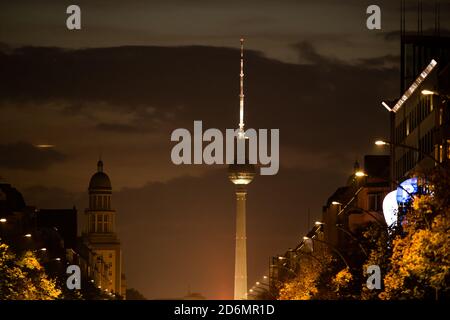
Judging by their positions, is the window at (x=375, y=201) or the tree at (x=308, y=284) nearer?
the tree at (x=308, y=284)

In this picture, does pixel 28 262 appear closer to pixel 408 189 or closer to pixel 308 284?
pixel 408 189

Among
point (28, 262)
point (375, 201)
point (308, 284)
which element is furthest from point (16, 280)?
point (375, 201)

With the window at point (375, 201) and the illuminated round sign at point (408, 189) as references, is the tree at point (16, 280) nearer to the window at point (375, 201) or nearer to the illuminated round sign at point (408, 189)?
the illuminated round sign at point (408, 189)

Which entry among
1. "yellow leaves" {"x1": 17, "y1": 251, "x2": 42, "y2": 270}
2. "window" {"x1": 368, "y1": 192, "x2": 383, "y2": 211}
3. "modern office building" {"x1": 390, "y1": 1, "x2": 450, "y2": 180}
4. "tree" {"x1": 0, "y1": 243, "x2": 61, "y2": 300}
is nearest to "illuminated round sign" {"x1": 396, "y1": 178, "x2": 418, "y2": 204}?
"modern office building" {"x1": 390, "y1": 1, "x2": 450, "y2": 180}

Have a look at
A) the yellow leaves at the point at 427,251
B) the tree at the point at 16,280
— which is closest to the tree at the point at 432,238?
the yellow leaves at the point at 427,251

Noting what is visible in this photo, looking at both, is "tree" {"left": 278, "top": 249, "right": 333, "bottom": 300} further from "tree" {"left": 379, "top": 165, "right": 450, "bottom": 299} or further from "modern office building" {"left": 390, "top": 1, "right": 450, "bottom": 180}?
"tree" {"left": 379, "top": 165, "right": 450, "bottom": 299}

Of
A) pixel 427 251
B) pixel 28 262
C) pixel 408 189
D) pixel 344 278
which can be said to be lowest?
pixel 427 251

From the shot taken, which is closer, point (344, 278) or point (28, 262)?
point (28, 262)

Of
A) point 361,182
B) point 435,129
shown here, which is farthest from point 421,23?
point 435,129

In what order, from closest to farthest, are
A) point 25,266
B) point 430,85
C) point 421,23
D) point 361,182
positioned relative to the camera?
point 25,266 < point 430,85 < point 421,23 < point 361,182

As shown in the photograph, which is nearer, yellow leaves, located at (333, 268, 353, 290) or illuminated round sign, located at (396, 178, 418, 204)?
illuminated round sign, located at (396, 178, 418, 204)
